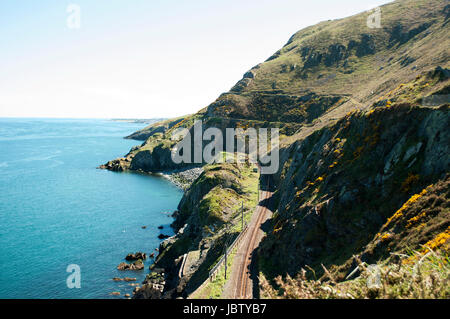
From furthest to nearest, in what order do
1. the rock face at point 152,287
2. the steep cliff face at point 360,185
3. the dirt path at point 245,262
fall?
the rock face at point 152,287, the dirt path at point 245,262, the steep cliff face at point 360,185

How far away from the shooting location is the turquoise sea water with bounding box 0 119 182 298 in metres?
48.4

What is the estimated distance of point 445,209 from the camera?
18984mm

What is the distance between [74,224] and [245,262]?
5661cm

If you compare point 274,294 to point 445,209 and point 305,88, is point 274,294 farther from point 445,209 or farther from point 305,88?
point 305,88

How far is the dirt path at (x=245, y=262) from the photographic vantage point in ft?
94.5

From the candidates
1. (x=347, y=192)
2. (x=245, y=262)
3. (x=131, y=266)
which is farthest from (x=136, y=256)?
(x=347, y=192)

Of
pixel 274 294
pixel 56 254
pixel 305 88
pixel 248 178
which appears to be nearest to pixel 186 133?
pixel 305 88

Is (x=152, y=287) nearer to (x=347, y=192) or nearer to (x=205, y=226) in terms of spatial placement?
(x=205, y=226)

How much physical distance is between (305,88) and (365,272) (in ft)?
440

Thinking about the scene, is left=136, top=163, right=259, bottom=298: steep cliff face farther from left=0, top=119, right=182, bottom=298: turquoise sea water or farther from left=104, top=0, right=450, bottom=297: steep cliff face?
left=0, top=119, right=182, bottom=298: turquoise sea water

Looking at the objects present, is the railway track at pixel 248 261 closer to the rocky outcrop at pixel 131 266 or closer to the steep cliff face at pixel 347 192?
the steep cliff face at pixel 347 192

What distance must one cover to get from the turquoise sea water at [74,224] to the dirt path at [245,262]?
2338 cm

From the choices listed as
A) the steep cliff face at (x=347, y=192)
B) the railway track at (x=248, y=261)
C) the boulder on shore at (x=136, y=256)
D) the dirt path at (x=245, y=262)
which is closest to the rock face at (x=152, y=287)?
the steep cliff face at (x=347, y=192)

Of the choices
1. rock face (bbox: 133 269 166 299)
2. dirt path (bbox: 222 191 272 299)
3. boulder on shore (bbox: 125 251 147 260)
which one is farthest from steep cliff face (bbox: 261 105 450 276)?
boulder on shore (bbox: 125 251 147 260)
